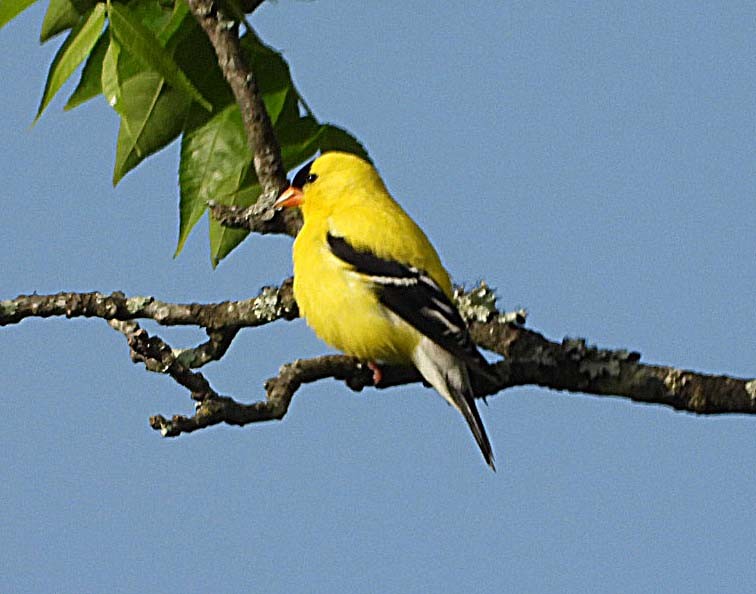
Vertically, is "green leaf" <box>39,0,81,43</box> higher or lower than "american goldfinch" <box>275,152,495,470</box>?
higher

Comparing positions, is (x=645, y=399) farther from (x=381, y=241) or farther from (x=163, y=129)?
(x=163, y=129)

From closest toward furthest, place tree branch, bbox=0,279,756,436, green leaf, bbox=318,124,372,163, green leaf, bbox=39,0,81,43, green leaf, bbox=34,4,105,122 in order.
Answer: tree branch, bbox=0,279,756,436 < green leaf, bbox=34,4,105,122 < green leaf, bbox=39,0,81,43 < green leaf, bbox=318,124,372,163

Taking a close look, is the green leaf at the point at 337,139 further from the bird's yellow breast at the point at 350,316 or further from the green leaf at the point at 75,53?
the green leaf at the point at 75,53

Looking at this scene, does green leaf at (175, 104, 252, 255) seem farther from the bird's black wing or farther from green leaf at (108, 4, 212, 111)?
green leaf at (108, 4, 212, 111)

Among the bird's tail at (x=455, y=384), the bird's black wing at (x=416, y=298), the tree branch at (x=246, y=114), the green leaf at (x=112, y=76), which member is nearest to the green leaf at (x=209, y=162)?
the tree branch at (x=246, y=114)

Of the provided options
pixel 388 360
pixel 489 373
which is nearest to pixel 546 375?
pixel 489 373

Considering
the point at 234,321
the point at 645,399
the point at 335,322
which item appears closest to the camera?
the point at 645,399

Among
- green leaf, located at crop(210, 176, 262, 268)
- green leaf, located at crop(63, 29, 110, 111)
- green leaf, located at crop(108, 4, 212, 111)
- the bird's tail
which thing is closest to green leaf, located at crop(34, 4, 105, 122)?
green leaf, located at crop(108, 4, 212, 111)

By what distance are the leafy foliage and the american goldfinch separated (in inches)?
10.5

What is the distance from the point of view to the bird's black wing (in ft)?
14.6

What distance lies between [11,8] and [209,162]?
0.99 metres

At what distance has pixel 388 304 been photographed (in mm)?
4879

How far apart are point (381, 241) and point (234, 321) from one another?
89cm

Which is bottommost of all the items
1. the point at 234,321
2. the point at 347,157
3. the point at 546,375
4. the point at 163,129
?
the point at 546,375
